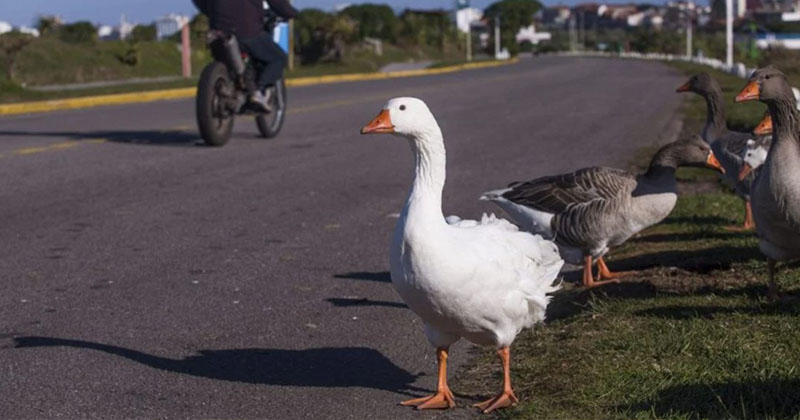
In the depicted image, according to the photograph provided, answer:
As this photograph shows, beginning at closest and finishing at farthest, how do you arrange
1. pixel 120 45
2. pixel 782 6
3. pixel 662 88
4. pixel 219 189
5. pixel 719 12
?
pixel 219 189 → pixel 662 88 → pixel 120 45 → pixel 719 12 → pixel 782 6

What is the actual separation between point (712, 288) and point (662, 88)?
25348 mm

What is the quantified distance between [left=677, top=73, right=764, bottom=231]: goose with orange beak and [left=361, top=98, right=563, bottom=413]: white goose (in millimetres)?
3768

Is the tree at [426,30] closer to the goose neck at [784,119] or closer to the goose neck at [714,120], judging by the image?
the goose neck at [714,120]

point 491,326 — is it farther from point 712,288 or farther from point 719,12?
point 719,12

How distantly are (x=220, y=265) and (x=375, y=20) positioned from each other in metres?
98.6

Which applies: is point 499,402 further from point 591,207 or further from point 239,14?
point 239,14

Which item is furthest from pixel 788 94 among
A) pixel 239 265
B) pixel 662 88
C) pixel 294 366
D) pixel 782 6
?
pixel 782 6

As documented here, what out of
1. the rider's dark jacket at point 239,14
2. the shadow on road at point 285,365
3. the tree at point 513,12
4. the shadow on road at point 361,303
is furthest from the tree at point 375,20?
the shadow on road at point 285,365

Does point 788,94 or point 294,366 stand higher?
point 788,94

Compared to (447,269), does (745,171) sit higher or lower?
lower

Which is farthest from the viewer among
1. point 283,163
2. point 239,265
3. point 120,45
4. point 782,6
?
point 782,6

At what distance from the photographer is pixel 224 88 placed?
15516mm

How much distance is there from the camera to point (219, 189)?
1168 cm

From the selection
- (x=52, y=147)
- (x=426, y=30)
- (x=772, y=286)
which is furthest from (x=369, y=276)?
(x=426, y=30)
